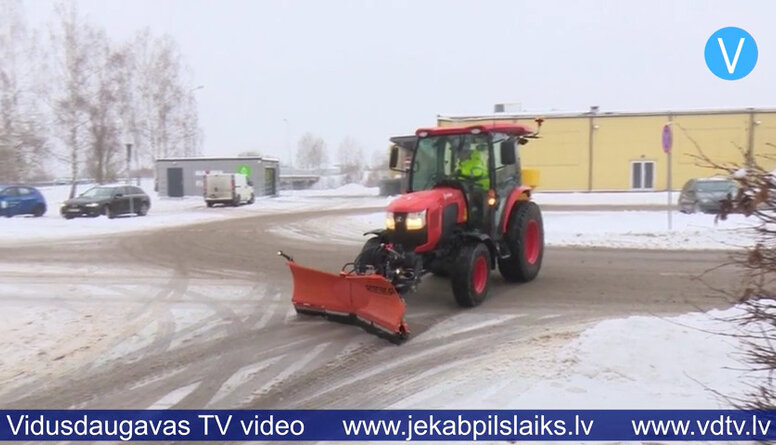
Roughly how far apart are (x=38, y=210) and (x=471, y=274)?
24960 millimetres

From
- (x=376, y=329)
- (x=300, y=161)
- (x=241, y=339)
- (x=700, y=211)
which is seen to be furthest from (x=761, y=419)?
(x=300, y=161)

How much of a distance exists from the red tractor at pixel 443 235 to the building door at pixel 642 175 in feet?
126

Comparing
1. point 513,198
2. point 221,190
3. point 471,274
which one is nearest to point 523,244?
point 513,198

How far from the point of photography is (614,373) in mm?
5238

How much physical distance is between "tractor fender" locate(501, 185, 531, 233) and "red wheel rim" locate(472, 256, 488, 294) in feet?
3.56

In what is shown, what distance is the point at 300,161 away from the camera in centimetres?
12688

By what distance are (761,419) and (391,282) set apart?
13.3ft

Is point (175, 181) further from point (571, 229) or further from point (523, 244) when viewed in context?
point (523, 244)

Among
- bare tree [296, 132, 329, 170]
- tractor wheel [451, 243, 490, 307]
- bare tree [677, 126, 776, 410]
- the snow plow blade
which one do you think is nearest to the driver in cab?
tractor wheel [451, 243, 490, 307]

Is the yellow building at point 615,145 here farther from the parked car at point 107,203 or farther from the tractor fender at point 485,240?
the tractor fender at point 485,240

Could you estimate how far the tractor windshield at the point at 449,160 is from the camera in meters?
8.84

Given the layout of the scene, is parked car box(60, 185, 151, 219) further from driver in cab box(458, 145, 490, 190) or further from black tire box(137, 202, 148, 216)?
driver in cab box(458, 145, 490, 190)

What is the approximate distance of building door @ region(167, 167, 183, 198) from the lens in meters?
48.4

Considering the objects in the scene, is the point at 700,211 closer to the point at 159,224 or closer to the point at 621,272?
the point at 621,272
